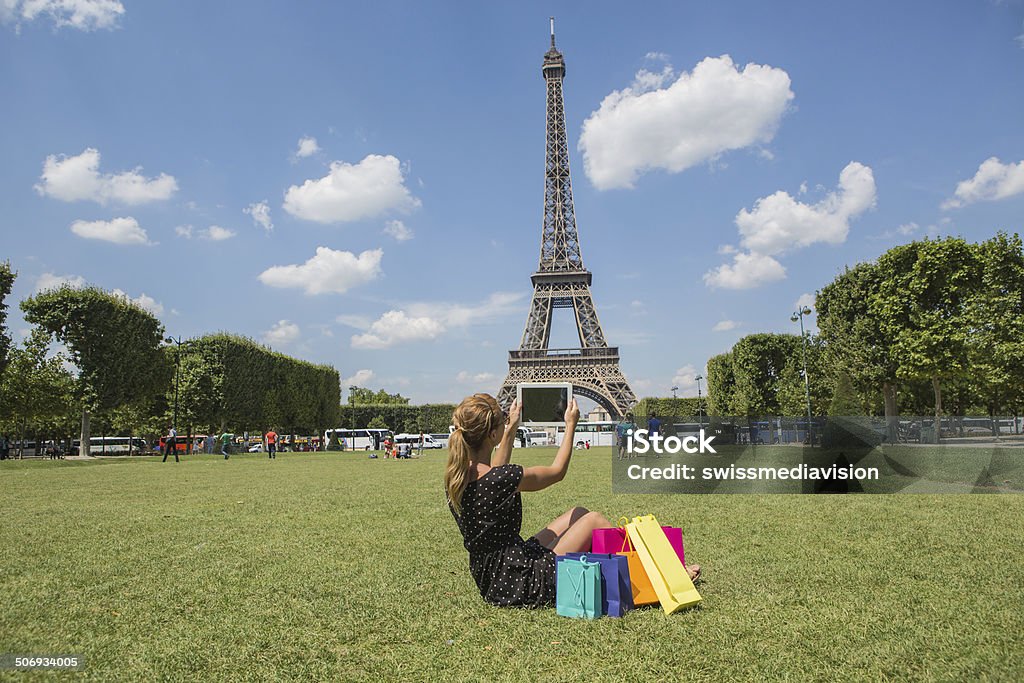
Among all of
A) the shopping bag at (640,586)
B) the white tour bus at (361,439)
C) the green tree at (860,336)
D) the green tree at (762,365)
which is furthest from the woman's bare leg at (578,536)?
the white tour bus at (361,439)

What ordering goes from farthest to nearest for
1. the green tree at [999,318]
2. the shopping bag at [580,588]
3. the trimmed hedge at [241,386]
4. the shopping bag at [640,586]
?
1. the trimmed hedge at [241,386]
2. the green tree at [999,318]
3. the shopping bag at [640,586]
4. the shopping bag at [580,588]

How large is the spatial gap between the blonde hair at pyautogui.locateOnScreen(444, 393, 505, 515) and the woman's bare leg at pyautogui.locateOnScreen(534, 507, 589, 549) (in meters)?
0.78

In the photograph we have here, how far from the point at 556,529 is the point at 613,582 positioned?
2.27ft

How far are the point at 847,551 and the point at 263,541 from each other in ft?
19.4

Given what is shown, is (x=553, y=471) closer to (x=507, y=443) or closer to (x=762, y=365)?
(x=507, y=443)

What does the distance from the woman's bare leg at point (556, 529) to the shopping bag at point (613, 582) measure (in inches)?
14.3

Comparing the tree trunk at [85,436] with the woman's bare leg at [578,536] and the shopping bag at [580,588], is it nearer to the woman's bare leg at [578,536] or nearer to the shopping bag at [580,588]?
the woman's bare leg at [578,536]

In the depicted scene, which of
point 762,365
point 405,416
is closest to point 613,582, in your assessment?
point 762,365

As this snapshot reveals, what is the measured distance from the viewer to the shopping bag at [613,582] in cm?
429

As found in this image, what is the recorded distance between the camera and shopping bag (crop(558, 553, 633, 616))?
14.1 ft

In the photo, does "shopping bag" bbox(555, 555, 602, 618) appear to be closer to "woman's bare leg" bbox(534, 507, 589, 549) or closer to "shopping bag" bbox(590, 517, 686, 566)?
"woman's bare leg" bbox(534, 507, 589, 549)

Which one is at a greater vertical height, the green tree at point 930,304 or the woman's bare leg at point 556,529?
the green tree at point 930,304

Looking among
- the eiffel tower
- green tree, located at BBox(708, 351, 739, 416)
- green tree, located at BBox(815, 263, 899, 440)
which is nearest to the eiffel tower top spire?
A: the eiffel tower

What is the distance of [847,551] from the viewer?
633 cm
